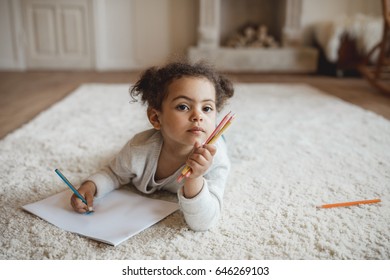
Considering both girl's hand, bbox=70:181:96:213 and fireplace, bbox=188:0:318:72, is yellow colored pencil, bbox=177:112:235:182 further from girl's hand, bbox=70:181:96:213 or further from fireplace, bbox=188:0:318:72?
fireplace, bbox=188:0:318:72

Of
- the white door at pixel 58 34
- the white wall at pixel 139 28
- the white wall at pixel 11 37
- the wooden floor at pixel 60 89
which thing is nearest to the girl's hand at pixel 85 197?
the wooden floor at pixel 60 89

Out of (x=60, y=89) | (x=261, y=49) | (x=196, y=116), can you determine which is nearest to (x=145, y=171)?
(x=196, y=116)

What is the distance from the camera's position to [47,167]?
3.21 ft

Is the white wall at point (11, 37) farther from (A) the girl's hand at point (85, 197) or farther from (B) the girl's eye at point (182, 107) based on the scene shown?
(B) the girl's eye at point (182, 107)

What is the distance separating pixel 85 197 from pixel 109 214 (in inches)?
2.7

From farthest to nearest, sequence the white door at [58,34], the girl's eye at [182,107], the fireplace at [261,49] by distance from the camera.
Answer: the white door at [58,34] → the fireplace at [261,49] → the girl's eye at [182,107]

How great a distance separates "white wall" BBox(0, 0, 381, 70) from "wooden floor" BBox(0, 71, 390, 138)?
0.49 meters

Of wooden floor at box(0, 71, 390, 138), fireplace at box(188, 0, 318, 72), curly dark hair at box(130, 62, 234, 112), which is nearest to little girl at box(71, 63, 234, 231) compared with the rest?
curly dark hair at box(130, 62, 234, 112)

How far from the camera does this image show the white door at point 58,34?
11.3ft

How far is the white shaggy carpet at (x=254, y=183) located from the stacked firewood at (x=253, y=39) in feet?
6.30

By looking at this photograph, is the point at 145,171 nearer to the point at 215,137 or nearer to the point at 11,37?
the point at 215,137

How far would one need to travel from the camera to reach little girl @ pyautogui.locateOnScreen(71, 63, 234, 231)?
64 centimetres

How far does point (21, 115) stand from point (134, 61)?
7.30ft
